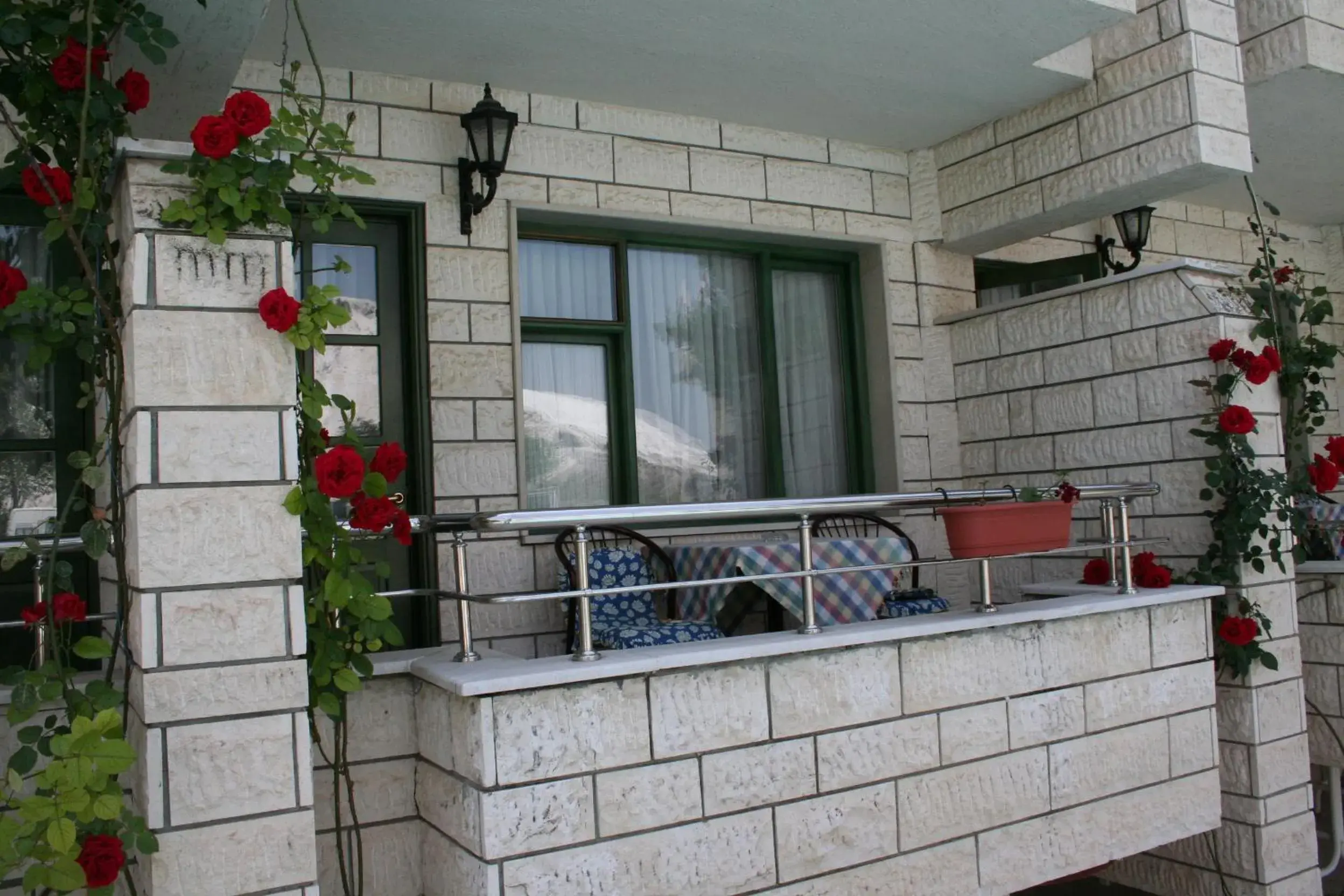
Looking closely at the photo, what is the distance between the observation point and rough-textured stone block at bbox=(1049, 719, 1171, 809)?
385 cm

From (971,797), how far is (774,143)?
332 centimetres

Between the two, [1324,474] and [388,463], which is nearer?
[388,463]

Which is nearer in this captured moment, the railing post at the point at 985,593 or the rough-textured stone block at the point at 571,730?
the rough-textured stone block at the point at 571,730

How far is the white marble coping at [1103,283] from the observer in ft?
16.4

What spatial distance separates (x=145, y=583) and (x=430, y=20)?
2.57 m

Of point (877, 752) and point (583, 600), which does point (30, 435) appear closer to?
point (583, 600)

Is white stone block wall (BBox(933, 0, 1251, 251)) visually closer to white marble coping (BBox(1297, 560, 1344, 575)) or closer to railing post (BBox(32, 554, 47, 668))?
white marble coping (BBox(1297, 560, 1344, 575))

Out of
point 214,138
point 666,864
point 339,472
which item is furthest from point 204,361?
point 666,864

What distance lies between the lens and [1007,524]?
388 cm

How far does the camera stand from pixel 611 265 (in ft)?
17.5

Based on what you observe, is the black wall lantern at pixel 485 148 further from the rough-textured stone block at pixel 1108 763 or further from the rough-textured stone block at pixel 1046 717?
the rough-textured stone block at pixel 1108 763

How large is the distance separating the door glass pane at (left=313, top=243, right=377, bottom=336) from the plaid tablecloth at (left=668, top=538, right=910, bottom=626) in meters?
1.68

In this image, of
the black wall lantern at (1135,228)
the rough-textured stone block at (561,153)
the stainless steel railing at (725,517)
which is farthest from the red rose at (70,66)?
the black wall lantern at (1135,228)

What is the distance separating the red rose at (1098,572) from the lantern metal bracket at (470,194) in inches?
114
